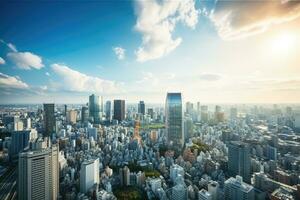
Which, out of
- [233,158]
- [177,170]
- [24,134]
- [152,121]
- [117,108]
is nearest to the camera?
[177,170]

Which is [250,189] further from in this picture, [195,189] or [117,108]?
[117,108]

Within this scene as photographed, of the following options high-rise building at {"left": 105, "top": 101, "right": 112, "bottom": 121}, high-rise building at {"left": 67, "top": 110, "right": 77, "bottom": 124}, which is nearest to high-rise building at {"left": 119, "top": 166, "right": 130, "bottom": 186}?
high-rise building at {"left": 67, "top": 110, "right": 77, "bottom": 124}

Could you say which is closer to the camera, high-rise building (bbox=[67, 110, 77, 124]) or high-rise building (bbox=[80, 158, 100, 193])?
high-rise building (bbox=[80, 158, 100, 193])

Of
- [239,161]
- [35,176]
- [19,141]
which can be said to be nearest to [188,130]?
[239,161]

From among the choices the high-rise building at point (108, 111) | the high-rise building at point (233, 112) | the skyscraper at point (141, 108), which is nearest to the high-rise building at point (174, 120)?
the high-rise building at point (233, 112)

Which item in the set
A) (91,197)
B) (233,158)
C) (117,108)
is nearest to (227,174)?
(233,158)

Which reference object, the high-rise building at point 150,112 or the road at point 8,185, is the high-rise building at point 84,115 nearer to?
the high-rise building at point 150,112

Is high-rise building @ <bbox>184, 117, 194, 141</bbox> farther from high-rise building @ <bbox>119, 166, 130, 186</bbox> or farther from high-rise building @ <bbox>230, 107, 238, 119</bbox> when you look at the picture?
high-rise building @ <bbox>119, 166, 130, 186</bbox>
